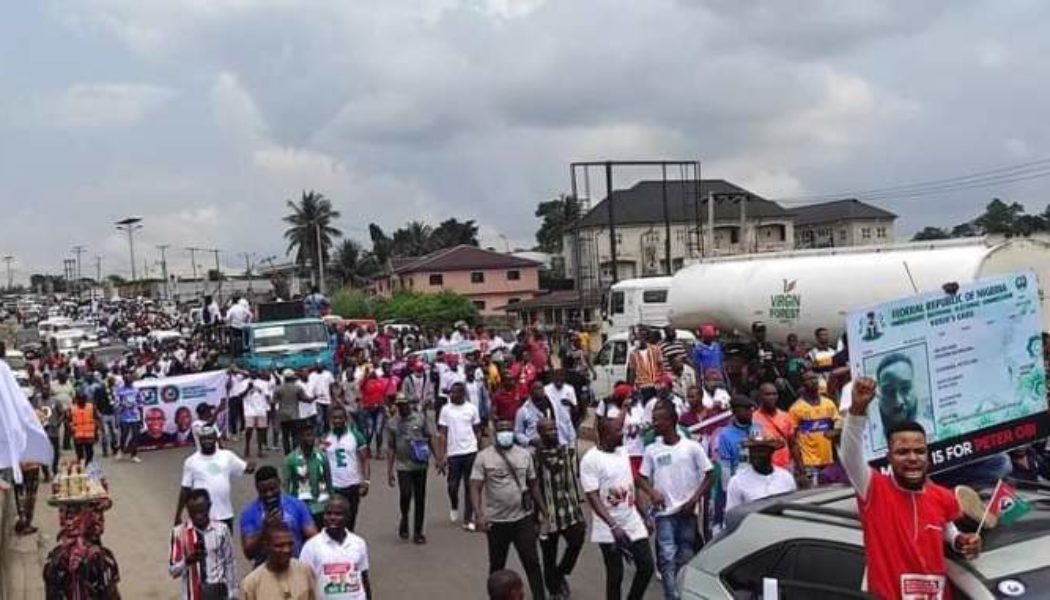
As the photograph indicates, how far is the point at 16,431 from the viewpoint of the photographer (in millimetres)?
7363

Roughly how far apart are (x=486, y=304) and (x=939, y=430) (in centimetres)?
7115

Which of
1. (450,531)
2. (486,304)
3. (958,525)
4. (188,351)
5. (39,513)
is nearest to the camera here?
(958,525)

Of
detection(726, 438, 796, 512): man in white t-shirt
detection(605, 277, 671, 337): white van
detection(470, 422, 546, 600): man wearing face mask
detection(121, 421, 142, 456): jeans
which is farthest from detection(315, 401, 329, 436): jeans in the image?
detection(605, 277, 671, 337): white van

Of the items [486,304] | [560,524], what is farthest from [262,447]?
[486,304]


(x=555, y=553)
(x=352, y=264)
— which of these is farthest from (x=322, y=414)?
(x=352, y=264)

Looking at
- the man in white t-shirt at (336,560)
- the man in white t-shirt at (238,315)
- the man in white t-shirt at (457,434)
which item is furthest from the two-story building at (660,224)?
the man in white t-shirt at (336,560)

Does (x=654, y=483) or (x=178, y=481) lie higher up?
(x=654, y=483)

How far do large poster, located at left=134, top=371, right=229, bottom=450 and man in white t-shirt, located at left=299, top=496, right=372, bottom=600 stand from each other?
16229mm

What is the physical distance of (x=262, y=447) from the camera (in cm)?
2052

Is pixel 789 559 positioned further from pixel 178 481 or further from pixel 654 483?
pixel 178 481

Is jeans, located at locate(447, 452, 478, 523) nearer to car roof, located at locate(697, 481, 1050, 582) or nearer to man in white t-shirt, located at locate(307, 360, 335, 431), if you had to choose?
car roof, located at locate(697, 481, 1050, 582)

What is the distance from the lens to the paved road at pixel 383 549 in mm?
10250

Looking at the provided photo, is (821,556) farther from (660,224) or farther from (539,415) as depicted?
(660,224)

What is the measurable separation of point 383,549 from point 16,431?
5231 mm
